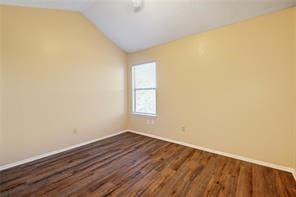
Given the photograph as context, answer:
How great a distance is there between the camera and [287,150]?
7.64ft

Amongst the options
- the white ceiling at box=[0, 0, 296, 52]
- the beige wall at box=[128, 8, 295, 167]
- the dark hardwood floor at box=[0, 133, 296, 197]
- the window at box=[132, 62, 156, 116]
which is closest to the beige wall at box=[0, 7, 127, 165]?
the white ceiling at box=[0, 0, 296, 52]

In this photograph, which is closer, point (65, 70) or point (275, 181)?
point (275, 181)

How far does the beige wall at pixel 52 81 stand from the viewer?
2561 millimetres

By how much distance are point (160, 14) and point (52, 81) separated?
2.38 metres

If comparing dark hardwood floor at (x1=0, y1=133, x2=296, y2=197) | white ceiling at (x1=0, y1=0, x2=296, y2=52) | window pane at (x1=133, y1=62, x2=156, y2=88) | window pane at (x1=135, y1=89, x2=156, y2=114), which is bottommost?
dark hardwood floor at (x1=0, y1=133, x2=296, y2=197)

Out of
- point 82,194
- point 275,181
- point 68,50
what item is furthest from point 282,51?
point 68,50

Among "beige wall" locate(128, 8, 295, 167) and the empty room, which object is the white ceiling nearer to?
the empty room

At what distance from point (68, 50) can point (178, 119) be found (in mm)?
2726

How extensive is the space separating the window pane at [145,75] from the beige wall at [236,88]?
1.34 ft

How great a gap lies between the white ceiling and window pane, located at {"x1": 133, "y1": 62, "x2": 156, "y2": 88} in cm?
59

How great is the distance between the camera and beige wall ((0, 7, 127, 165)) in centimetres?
256

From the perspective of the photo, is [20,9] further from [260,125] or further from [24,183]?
[260,125]

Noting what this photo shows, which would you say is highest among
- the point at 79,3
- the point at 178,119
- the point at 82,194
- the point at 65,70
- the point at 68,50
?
the point at 79,3

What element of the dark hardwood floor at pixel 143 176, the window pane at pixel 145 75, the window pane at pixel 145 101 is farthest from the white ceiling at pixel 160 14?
the dark hardwood floor at pixel 143 176
